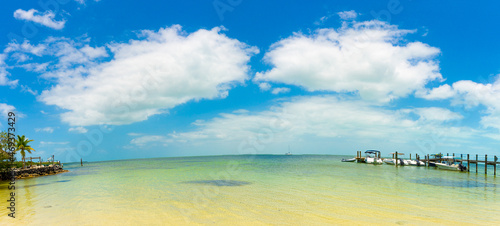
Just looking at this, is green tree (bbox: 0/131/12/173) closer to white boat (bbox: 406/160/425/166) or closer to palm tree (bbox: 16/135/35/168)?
palm tree (bbox: 16/135/35/168)

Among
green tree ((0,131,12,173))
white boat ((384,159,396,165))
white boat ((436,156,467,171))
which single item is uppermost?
green tree ((0,131,12,173))

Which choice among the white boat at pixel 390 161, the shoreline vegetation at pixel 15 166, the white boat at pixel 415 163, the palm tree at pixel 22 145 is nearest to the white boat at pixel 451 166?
the white boat at pixel 415 163

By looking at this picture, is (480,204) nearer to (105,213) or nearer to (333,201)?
(333,201)

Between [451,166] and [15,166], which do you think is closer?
[15,166]

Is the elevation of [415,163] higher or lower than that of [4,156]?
lower

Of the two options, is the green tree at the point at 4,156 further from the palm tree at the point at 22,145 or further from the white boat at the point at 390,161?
the white boat at the point at 390,161

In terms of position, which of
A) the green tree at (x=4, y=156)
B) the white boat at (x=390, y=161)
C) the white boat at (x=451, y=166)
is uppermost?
the green tree at (x=4, y=156)

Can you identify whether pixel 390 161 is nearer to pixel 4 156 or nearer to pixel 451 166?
pixel 451 166

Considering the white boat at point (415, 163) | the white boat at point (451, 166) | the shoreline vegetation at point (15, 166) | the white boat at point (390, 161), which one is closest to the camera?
the shoreline vegetation at point (15, 166)

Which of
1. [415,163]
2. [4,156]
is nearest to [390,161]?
[415,163]

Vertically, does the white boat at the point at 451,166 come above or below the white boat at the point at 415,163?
above

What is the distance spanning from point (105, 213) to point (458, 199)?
1949cm

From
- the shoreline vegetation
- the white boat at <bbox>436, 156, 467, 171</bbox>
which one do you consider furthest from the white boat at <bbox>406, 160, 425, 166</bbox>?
the shoreline vegetation

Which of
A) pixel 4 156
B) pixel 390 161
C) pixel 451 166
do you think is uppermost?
pixel 4 156
